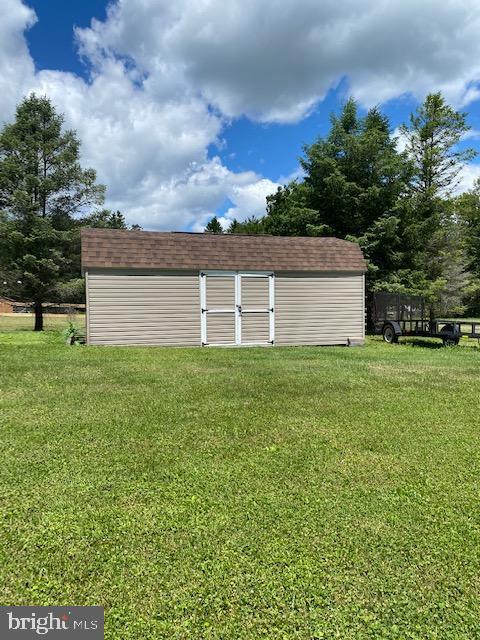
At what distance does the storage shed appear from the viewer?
36.8 feet

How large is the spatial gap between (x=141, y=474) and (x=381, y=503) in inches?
69.6

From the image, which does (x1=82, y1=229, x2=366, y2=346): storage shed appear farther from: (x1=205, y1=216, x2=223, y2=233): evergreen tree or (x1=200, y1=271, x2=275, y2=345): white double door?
(x1=205, y1=216, x2=223, y2=233): evergreen tree

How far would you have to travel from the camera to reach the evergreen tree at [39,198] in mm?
20625

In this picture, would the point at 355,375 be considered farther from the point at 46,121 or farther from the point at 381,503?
the point at 46,121

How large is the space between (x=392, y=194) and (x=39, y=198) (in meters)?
17.4

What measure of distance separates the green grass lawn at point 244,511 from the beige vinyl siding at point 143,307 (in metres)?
5.37

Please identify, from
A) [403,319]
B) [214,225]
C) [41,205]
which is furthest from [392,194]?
Result: [214,225]

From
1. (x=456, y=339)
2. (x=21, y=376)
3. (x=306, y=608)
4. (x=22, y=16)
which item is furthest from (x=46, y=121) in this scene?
(x=306, y=608)

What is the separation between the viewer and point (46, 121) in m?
22.2

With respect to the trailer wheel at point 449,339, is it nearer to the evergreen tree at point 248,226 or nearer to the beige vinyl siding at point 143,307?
the beige vinyl siding at point 143,307

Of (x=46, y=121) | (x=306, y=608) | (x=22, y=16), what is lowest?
(x=306, y=608)

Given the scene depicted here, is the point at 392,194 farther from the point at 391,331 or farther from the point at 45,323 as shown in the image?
the point at 45,323

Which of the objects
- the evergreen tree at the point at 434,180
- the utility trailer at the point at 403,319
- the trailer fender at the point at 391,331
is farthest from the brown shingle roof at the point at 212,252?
the evergreen tree at the point at 434,180

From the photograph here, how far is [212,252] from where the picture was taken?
12.1 metres
